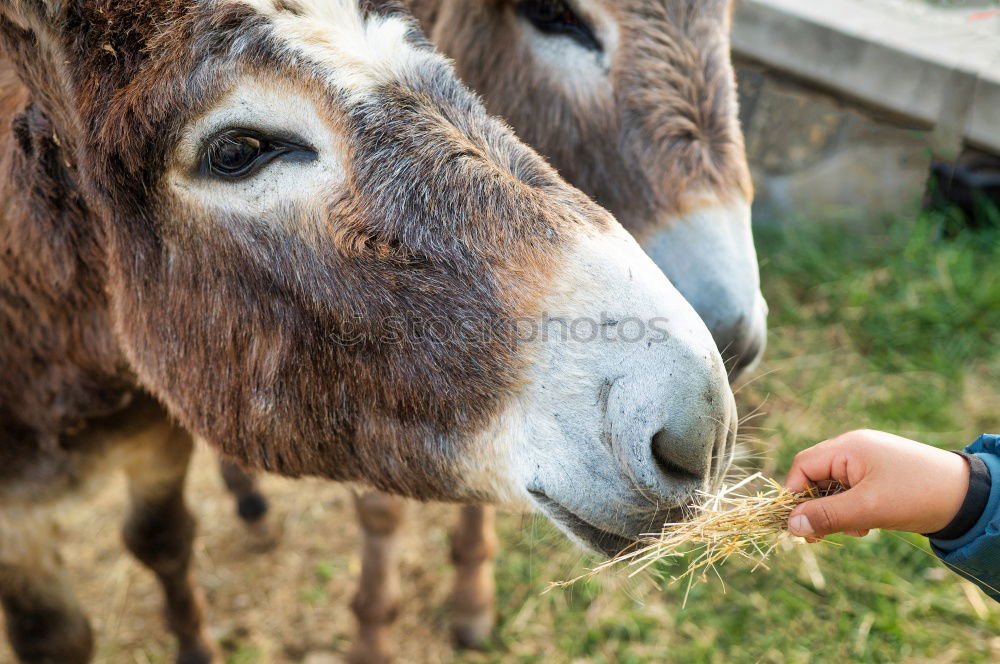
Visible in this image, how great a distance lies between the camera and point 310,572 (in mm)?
3297

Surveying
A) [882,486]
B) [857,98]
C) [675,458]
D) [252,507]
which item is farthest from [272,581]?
[857,98]

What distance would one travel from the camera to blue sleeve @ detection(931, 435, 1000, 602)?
1366mm

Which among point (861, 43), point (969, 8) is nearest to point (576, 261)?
point (861, 43)

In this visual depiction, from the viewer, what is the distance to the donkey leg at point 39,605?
7.43 feet

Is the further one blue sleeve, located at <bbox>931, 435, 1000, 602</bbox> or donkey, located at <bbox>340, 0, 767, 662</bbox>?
donkey, located at <bbox>340, 0, 767, 662</bbox>

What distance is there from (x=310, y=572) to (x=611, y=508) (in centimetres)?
237

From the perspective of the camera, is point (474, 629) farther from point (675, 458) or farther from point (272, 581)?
point (675, 458)

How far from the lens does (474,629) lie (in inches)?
116

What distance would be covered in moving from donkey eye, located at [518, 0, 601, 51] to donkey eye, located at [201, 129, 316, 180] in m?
1.12

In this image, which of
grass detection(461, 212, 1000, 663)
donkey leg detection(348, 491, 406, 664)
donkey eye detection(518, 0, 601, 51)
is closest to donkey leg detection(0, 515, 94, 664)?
donkey leg detection(348, 491, 406, 664)

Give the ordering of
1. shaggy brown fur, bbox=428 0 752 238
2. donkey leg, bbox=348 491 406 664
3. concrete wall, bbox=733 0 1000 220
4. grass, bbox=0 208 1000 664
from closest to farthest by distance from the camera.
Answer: shaggy brown fur, bbox=428 0 752 238 → donkey leg, bbox=348 491 406 664 → grass, bbox=0 208 1000 664 → concrete wall, bbox=733 0 1000 220

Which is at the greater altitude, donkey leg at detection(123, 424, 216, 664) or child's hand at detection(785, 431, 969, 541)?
child's hand at detection(785, 431, 969, 541)

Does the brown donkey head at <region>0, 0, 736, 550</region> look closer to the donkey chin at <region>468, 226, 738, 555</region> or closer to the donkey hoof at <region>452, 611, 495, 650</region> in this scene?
the donkey chin at <region>468, 226, 738, 555</region>

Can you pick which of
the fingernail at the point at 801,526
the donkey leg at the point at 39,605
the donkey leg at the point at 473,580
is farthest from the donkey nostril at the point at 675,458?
the donkey leg at the point at 39,605
